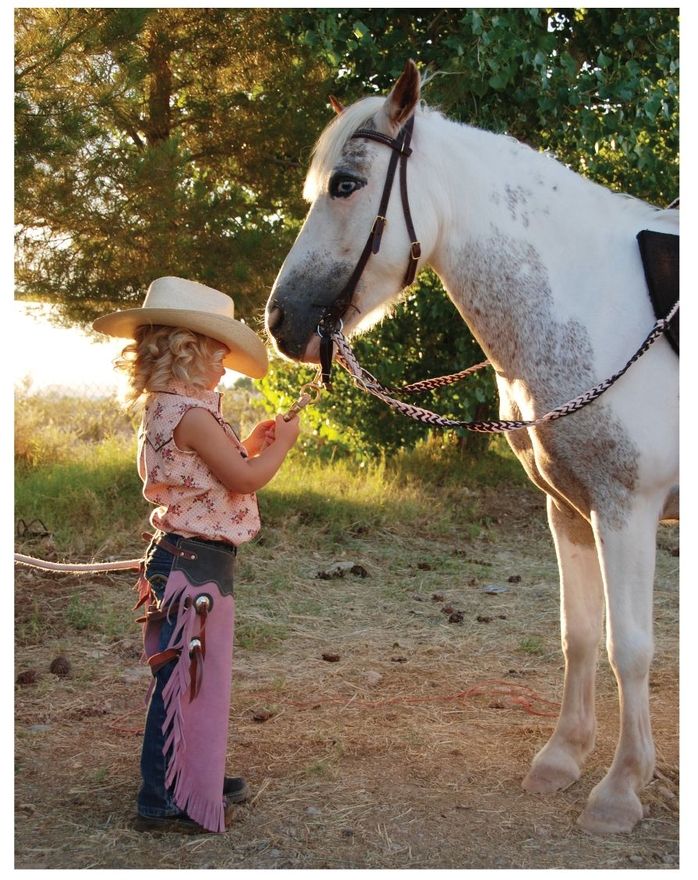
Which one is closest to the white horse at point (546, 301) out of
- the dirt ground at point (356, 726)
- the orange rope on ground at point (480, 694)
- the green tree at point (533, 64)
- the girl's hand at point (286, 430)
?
the girl's hand at point (286, 430)

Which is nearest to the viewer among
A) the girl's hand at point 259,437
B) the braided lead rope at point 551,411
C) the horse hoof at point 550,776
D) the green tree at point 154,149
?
the braided lead rope at point 551,411

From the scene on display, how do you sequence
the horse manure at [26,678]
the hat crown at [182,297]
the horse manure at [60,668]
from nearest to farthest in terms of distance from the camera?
the hat crown at [182,297], the horse manure at [26,678], the horse manure at [60,668]

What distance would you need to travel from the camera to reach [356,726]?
3.75m

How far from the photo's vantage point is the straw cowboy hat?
9.16ft

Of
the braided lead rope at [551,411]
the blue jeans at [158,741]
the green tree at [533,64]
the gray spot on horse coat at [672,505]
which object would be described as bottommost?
the blue jeans at [158,741]

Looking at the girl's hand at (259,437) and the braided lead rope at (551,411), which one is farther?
the girl's hand at (259,437)

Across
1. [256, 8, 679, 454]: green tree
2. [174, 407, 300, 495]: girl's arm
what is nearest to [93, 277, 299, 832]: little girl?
[174, 407, 300, 495]: girl's arm

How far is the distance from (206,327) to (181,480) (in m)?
0.47

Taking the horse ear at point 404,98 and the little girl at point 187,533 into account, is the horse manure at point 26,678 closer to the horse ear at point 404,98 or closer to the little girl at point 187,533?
the little girl at point 187,533

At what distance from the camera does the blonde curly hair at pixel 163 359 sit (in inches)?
111

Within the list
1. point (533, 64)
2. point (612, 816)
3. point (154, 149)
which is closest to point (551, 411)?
point (612, 816)

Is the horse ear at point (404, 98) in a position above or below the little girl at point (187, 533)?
above

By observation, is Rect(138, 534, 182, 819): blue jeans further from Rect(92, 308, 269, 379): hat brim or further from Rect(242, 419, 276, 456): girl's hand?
Rect(92, 308, 269, 379): hat brim

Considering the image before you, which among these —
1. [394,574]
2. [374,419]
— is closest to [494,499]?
[374,419]
